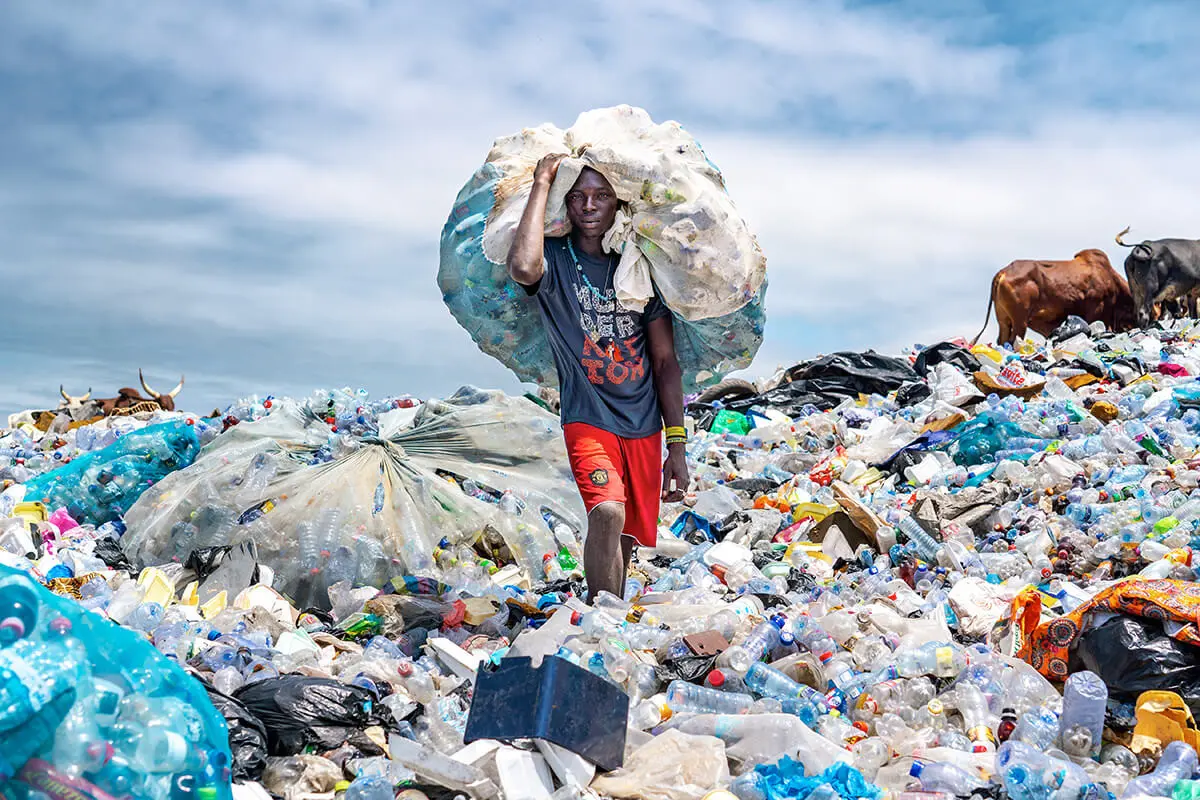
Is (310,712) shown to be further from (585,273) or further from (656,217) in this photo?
(656,217)

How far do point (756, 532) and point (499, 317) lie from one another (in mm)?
2278

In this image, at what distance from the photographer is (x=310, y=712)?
2.95 m

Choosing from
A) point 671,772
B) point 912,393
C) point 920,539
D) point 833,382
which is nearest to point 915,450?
point 920,539

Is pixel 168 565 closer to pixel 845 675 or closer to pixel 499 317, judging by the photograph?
pixel 499 317

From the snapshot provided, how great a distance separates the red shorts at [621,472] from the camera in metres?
3.86

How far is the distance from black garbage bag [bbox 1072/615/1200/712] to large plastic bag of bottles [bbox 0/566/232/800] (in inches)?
98.7

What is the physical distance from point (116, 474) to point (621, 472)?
355cm

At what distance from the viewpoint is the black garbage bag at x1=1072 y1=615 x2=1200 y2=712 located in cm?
323

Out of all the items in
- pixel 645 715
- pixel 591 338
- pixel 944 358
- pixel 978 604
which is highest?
pixel 944 358

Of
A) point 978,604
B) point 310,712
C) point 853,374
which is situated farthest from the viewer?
point 853,374

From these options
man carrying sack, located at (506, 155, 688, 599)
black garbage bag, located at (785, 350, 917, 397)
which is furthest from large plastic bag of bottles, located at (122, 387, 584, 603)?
black garbage bag, located at (785, 350, 917, 397)

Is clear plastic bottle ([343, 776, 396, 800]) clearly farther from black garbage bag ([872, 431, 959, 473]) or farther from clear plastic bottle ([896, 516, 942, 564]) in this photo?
black garbage bag ([872, 431, 959, 473])

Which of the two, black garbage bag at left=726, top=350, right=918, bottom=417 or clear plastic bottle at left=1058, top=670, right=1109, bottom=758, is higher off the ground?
black garbage bag at left=726, top=350, right=918, bottom=417

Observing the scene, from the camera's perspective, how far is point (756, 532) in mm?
5902
